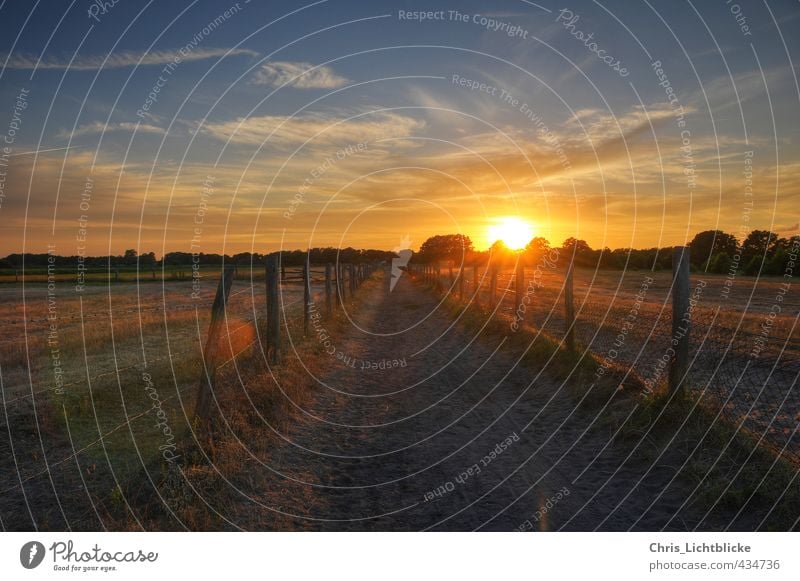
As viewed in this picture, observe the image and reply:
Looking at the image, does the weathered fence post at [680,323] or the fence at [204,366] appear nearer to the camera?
the fence at [204,366]

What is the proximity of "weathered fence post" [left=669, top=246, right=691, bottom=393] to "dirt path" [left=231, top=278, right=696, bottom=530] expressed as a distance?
135 cm

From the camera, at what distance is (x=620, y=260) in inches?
2820

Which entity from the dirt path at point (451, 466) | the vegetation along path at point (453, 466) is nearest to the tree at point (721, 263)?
the vegetation along path at point (453, 466)

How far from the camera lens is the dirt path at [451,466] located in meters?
5.62

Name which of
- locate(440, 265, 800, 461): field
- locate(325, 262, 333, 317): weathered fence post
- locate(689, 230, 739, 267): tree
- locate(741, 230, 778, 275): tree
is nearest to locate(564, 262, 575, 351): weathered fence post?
locate(440, 265, 800, 461): field

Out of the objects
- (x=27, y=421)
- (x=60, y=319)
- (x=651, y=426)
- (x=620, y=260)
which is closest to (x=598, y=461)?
(x=651, y=426)

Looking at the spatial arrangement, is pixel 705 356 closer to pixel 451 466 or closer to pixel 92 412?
pixel 451 466

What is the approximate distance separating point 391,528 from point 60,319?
25791mm

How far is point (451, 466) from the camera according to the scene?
6988 mm

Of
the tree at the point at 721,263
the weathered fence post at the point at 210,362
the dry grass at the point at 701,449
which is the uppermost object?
the tree at the point at 721,263

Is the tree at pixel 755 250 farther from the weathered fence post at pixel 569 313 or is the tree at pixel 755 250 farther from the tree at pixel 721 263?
the weathered fence post at pixel 569 313
